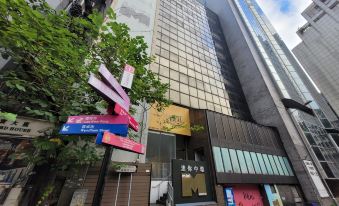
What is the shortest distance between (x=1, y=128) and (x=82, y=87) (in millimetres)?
2502

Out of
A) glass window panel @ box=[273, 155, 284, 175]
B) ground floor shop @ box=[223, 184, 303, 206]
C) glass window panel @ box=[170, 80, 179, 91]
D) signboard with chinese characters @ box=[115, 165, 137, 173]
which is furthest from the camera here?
glass window panel @ box=[170, 80, 179, 91]

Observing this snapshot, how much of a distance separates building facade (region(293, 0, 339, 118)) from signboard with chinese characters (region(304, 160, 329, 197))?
44.6 m

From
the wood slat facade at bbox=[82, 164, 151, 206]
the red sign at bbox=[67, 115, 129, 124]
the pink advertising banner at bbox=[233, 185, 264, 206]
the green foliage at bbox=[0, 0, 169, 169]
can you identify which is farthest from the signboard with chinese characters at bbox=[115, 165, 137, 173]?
the pink advertising banner at bbox=[233, 185, 264, 206]

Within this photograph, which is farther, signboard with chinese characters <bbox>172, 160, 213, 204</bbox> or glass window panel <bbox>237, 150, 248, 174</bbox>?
glass window panel <bbox>237, 150, 248, 174</bbox>

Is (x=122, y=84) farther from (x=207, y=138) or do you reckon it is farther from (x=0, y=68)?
(x=207, y=138)

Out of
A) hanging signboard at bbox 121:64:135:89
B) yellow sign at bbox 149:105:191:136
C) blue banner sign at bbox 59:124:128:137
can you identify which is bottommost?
blue banner sign at bbox 59:124:128:137

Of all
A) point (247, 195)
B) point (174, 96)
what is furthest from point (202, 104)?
point (247, 195)

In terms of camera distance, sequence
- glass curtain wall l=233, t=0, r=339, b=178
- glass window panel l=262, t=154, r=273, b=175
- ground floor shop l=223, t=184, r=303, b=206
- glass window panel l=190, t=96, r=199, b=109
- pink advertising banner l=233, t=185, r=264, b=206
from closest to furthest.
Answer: ground floor shop l=223, t=184, r=303, b=206 → pink advertising banner l=233, t=185, r=264, b=206 → glass window panel l=262, t=154, r=273, b=175 → glass window panel l=190, t=96, r=199, b=109 → glass curtain wall l=233, t=0, r=339, b=178

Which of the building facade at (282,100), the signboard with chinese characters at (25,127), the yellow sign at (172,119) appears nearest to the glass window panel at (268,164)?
the building facade at (282,100)

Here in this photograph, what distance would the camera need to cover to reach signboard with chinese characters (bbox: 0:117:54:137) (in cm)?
469

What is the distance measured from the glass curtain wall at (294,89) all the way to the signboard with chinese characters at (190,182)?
19.9m

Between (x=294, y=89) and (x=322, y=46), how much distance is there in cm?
5301

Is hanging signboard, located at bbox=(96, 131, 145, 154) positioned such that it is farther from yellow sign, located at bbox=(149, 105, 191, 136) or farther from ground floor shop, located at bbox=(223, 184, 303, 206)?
ground floor shop, located at bbox=(223, 184, 303, 206)

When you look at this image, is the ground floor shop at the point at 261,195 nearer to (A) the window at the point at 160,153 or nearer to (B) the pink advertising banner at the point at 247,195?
(B) the pink advertising banner at the point at 247,195
